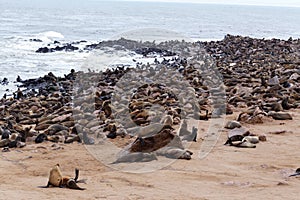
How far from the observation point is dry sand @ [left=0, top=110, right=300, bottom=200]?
4273 mm

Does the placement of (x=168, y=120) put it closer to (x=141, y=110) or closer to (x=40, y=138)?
(x=141, y=110)

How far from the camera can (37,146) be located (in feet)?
22.7

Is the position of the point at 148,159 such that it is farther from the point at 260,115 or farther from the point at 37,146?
the point at 260,115

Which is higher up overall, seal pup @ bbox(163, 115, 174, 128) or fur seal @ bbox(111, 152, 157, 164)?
seal pup @ bbox(163, 115, 174, 128)

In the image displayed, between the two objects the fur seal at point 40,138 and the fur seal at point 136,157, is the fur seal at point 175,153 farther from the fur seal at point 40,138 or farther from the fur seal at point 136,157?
the fur seal at point 40,138

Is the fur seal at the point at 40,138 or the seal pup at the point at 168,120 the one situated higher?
the seal pup at the point at 168,120

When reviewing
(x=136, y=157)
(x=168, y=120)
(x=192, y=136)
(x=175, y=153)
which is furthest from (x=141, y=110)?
(x=136, y=157)

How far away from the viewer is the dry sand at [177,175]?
4.27m

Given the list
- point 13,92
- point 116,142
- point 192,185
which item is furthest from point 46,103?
point 192,185

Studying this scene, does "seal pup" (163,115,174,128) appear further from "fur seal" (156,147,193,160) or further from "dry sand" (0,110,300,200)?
"fur seal" (156,147,193,160)

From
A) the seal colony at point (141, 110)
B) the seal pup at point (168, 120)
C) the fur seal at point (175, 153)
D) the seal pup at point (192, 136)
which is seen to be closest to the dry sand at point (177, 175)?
the fur seal at point (175, 153)

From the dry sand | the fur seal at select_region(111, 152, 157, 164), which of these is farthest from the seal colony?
the dry sand

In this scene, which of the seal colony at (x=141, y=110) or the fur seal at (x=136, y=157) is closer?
the fur seal at (x=136, y=157)

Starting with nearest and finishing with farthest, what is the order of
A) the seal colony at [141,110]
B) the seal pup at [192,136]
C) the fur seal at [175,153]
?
1. the fur seal at [175,153]
2. the seal colony at [141,110]
3. the seal pup at [192,136]
